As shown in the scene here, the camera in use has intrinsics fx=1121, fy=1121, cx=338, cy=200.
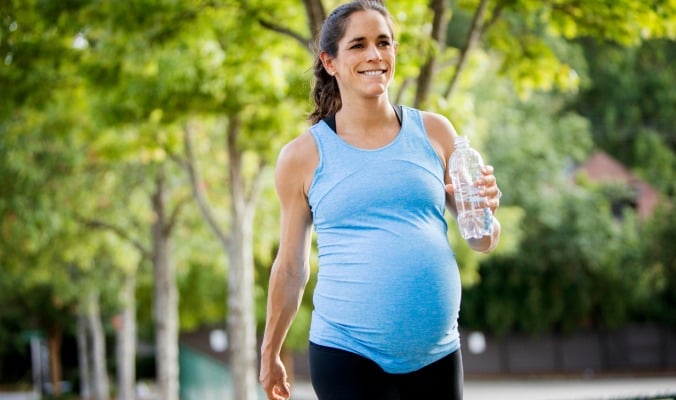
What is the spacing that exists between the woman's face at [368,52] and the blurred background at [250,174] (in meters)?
0.62

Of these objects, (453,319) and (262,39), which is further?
(262,39)

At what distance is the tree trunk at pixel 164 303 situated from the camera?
19.3 m

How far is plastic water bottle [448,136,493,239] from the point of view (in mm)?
3098

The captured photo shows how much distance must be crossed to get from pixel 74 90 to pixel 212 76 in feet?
5.89

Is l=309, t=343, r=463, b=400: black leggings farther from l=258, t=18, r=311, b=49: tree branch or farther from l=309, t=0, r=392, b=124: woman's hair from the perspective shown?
l=258, t=18, r=311, b=49: tree branch

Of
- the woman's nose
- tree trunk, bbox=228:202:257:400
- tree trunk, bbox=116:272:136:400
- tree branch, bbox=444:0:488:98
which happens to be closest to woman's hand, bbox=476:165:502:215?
the woman's nose

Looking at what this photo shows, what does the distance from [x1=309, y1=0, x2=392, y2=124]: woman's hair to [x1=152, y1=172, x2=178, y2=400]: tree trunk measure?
52.9ft

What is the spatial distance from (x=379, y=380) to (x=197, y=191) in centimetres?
1332

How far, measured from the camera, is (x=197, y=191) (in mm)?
16156

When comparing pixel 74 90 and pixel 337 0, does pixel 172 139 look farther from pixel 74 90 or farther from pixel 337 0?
pixel 337 0

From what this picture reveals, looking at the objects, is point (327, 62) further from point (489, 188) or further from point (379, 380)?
point (379, 380)

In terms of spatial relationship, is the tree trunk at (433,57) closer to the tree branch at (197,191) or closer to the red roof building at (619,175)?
the tree branch at (197,191)

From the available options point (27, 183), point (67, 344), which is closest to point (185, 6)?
point (27, 183)

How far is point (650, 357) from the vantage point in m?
39.5
